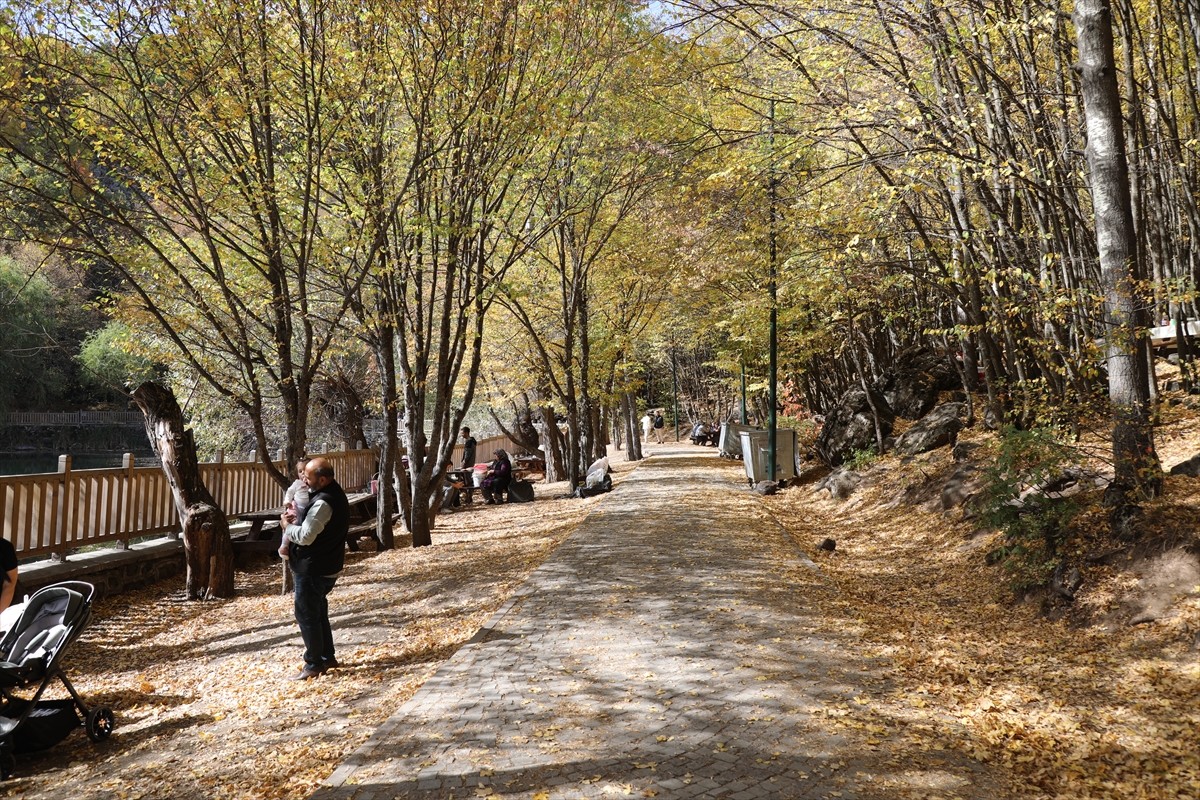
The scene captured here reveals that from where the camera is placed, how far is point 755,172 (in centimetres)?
945

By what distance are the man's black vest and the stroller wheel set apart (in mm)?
1484

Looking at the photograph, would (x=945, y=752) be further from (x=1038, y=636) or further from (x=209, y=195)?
(x=209, y=195)

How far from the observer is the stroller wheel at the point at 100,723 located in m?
5.27

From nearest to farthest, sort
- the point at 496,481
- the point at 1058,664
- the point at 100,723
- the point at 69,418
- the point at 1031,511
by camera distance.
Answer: the point at 100,723, the point at 1058,664, the point at 1031,511, the point at 496,481, the point at 69,418

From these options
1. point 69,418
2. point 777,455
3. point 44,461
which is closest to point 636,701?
point 777,455

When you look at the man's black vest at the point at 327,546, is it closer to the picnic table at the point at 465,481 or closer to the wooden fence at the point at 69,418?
the picnic table at the point at 465,481

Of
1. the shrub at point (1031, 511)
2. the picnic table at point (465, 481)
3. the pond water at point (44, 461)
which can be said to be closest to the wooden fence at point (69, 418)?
the pond water at point (44, 461)

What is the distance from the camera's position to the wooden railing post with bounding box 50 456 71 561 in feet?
31.2

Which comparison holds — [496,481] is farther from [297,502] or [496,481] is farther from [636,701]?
[636,701]

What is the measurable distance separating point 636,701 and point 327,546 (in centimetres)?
273

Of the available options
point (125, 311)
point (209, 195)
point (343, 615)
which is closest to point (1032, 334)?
point (343, 615)

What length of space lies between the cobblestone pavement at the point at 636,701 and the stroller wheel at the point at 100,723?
1.99m

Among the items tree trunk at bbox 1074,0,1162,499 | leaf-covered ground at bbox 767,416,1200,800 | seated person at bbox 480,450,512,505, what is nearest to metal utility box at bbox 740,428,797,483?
seated person at bbox 480,450,512,505

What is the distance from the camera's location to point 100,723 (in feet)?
17.6
